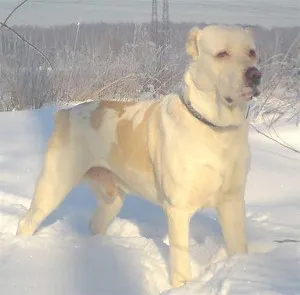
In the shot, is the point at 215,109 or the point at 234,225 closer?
the point at 215,109

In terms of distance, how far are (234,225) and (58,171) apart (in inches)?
46.0

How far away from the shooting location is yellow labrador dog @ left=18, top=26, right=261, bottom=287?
3172mm

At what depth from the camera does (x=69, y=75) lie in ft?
36.9

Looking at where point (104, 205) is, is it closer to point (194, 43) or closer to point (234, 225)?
point (234, 225)

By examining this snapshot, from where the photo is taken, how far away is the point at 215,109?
129 inches

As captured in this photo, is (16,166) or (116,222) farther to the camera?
(16,166)

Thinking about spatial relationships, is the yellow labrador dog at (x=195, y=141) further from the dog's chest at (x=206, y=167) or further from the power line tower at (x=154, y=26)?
the power line tower at (x=154, y=26)

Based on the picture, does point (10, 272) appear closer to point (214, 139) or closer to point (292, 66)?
point (214, 139)

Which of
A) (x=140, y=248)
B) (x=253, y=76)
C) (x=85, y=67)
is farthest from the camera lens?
(x=85, y=67)

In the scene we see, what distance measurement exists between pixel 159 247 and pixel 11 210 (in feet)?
4.76

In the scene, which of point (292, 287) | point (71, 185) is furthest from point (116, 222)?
point (292, 287)

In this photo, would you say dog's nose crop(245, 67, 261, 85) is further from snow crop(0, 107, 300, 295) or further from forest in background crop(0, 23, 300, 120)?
forest in background crop(0, 23, 300, 120)

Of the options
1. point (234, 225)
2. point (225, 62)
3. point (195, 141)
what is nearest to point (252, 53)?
point (225, 62)

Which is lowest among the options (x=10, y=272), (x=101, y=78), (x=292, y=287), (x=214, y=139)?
(x=101, y=78)
